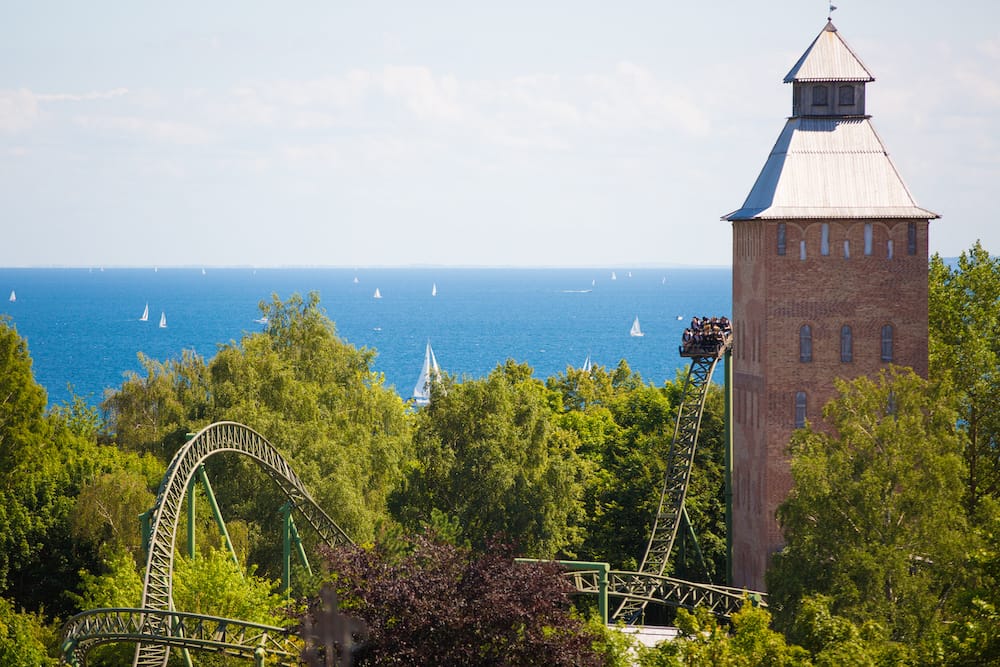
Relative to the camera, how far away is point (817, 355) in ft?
147

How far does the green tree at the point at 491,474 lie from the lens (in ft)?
155

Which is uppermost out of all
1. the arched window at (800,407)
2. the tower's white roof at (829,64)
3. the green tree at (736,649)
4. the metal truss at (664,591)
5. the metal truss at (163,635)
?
the tower's white roof at (829,64)

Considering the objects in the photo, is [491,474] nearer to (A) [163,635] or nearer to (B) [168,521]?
(B) [168,521]

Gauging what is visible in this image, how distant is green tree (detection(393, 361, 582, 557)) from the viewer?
4716cm

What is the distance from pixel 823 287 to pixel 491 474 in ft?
40.6

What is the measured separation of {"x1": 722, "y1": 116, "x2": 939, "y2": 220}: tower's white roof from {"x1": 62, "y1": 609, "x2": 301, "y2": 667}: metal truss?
69.7 feet

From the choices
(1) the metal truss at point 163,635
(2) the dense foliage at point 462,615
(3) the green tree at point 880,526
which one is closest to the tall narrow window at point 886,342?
(3) the green tree at point 880,526

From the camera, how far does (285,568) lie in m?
40.9

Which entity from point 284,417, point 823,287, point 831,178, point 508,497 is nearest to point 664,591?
point 508,497

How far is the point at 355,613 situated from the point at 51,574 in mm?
25657

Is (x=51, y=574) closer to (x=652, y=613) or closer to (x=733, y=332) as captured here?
(x=652, y=613)

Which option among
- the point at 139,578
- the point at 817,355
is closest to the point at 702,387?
the point at 817,355

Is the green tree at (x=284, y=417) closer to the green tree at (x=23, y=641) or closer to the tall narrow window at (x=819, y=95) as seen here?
the green tree at (x=23, y=641)

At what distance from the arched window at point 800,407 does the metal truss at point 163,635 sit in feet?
62.9
